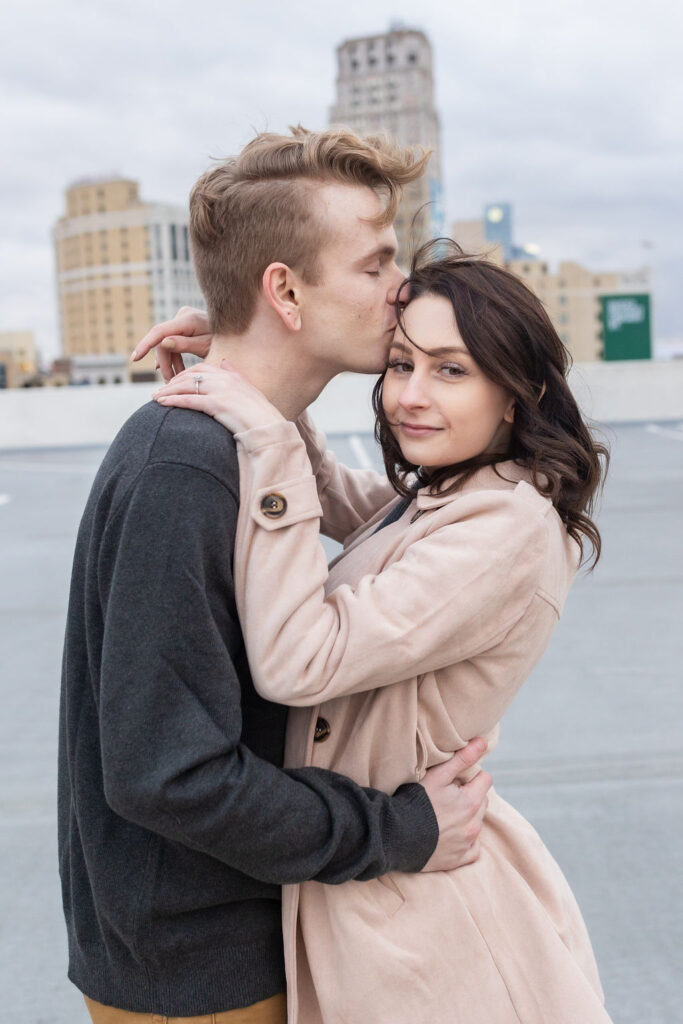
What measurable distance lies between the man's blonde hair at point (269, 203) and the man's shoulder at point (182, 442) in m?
0.28

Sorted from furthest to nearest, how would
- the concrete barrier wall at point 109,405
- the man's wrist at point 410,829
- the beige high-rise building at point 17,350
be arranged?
the beige high-rise building at point 17,350 < the concrete barrier wall at point 109,405 < the man's wrist at point 410,829

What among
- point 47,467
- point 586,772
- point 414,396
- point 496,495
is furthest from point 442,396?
point 47,467

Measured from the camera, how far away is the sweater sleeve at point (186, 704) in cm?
122

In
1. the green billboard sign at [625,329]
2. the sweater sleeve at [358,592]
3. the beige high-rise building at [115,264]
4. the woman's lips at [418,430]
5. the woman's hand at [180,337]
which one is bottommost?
the sweater sleeve at [358,592]

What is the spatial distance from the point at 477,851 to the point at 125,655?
609 millimetres

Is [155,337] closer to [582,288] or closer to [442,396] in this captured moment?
[442,396]

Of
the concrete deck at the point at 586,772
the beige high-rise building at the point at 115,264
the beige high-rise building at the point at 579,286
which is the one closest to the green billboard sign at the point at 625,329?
the concrete deck at the point at 586,772

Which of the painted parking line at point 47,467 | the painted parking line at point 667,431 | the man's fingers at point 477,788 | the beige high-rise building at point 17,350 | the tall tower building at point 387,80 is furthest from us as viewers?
the tall tower building at point 387,80

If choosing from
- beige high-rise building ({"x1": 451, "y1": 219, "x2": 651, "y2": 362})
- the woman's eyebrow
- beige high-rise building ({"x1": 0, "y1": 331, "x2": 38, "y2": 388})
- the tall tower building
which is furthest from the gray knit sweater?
the tall tower building

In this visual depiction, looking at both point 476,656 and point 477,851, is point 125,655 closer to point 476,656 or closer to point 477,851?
point 476,656

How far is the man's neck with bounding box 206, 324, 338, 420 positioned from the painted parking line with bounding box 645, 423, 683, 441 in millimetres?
12799

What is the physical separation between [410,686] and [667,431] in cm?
1444

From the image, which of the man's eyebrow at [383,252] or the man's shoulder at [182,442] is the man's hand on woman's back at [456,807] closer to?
the man's shoulder at [182,442]

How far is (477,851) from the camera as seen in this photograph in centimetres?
149
